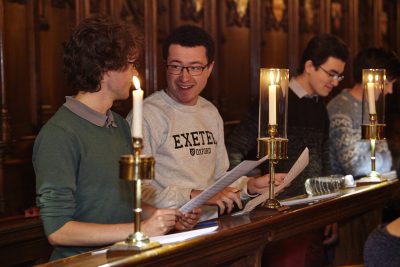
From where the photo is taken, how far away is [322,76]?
458cm

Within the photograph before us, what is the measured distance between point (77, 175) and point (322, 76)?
2.31 m

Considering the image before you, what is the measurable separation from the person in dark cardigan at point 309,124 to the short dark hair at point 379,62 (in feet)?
1.49

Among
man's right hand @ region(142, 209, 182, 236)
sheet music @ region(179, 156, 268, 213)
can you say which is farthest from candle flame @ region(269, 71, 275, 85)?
man's right hand @ region(142, 209, 182, 236)

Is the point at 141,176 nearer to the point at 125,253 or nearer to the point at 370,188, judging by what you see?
the point at 125,253

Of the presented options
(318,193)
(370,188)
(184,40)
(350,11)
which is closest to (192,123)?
(184,40)

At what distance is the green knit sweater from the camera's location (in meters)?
2.55

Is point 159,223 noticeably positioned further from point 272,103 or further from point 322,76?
point 322,76

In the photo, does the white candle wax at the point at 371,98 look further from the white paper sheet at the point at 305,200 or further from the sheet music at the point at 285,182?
the sheet music at the point at 285,182

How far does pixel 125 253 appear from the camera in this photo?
2359 millimetres

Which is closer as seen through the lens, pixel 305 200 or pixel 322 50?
pixel 305 200

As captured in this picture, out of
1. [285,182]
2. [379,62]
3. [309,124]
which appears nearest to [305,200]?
[285,182]

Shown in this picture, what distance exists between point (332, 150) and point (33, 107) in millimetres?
1980

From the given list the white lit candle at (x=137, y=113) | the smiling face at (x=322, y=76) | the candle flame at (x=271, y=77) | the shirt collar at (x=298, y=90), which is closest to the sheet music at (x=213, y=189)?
the white lit candle at (x=137, y=113)

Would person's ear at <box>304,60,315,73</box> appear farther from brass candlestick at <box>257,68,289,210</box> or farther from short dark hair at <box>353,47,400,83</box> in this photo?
brass candlestick at <box>257,68,289,210</box>
